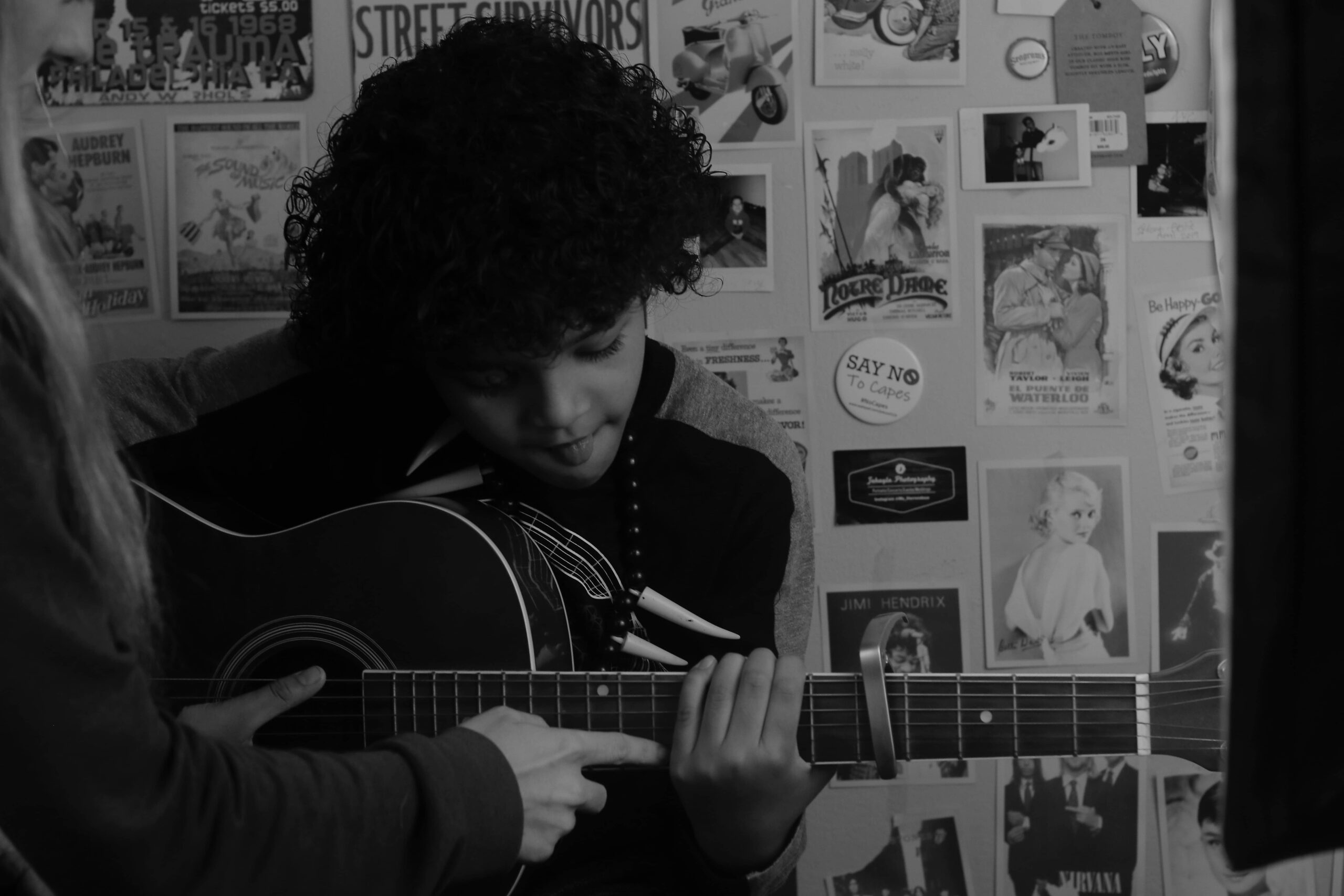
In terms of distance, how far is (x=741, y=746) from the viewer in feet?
2.60

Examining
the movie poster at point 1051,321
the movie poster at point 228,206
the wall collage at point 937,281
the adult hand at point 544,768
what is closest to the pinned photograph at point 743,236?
the wall collage at point 937,281

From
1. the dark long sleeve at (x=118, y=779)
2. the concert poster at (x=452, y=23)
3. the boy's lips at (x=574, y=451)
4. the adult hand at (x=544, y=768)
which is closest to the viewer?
the dark long sleeve at (x=118, y=779)

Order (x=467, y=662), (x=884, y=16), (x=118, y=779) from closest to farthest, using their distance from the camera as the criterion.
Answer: (x=118, y=779) → (x=467, y=662) → (x=884, y=16)

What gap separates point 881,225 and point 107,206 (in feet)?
2.85

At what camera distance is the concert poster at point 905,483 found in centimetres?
119

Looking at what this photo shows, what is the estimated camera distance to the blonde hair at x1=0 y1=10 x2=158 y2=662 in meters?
0.49

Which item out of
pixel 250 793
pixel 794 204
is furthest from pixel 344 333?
pixel 794 204

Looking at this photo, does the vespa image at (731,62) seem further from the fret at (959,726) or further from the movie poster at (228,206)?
the fret at (959,726)

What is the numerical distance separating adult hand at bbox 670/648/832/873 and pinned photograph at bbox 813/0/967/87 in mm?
676

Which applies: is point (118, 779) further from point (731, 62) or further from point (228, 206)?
point (731, 62)

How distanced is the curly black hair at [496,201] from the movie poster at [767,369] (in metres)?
0.30

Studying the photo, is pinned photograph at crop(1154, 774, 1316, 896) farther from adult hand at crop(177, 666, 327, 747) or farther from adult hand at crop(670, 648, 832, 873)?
adult hand at crop(177, 666, 327, 747)

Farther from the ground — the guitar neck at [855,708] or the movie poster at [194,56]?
the movie poster at [194,56]

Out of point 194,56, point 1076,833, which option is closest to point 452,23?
point 194,56
